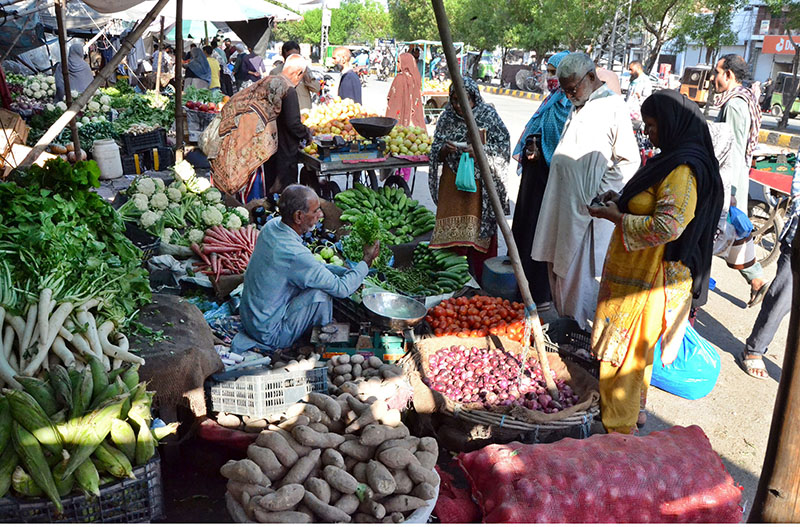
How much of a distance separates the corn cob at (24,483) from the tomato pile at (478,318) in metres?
2.64

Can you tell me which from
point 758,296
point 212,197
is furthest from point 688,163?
point 212,197

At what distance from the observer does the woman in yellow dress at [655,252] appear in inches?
125

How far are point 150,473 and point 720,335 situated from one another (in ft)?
15.5

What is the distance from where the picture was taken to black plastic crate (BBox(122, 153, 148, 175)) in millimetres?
8223

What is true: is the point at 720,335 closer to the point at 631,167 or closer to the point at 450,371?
the point at 631,167

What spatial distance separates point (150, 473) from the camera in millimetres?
2473

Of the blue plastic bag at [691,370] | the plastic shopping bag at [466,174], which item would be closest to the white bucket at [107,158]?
the plastic shopping bag at [466,174]

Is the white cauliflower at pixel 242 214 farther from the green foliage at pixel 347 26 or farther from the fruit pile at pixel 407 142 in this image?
the green foliage at pixel 347 26

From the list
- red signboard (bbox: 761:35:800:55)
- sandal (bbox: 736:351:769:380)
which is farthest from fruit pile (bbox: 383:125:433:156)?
red signboard (bbox: 761:35:800:55)

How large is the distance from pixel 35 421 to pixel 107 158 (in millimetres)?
5721

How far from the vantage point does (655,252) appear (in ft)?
11.0

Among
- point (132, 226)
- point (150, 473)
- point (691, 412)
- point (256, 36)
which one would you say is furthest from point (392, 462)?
point (256, 36)

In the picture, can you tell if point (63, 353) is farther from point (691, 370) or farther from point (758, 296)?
point (758, 296)

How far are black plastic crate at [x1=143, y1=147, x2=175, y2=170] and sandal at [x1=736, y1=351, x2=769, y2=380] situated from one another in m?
7.39
